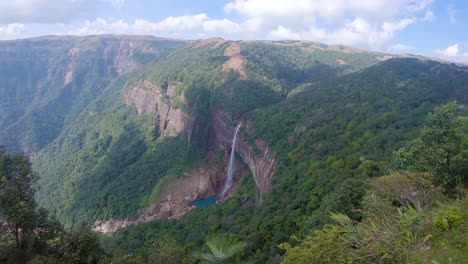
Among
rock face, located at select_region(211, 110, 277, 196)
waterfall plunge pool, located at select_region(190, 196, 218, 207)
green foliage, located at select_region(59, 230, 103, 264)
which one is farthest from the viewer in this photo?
waterfall plunge pool, located at select_region(190, 196, 218, 207)

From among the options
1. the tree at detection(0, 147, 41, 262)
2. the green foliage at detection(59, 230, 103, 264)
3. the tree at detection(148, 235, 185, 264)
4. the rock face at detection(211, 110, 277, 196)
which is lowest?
the rock face at detection(211, 110, 277, 196)

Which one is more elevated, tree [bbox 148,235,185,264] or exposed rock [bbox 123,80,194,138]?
tree [bbox 148,235,185,264]

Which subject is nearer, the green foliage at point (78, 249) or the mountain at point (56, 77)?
the green foliage at point (78, 249)

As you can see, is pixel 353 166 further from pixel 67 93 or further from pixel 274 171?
pixel 67 93

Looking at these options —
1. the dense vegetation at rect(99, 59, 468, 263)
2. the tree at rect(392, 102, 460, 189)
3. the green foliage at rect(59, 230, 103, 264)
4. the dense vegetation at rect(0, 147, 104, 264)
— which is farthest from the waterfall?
the green foliage at rect(59, 230, 103, 264)

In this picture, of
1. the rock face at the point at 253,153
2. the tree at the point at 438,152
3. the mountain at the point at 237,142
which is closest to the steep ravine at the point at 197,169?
the rock face at the point at 253,153

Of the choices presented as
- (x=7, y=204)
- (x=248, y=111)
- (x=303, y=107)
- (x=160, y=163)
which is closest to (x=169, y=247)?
(x=7, y=204)

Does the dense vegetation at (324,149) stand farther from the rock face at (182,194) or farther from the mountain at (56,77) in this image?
the mountain at (56,77)

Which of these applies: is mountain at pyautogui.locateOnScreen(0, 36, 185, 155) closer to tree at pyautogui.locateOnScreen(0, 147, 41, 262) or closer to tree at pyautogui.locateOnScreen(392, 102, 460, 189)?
tree at pyautogui.locateOnScreen(0, 147, 41, 262)
